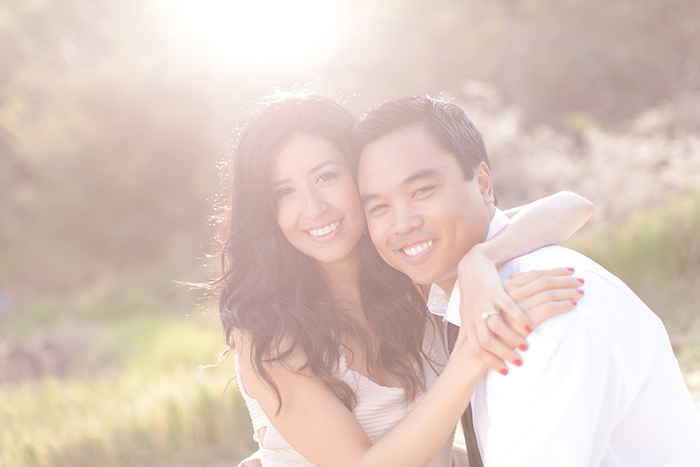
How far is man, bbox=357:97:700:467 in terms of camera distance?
1.51 meters

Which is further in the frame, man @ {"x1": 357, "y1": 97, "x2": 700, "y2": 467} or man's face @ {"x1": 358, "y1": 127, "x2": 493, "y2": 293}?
man's face @ {"x1": 358, "y1": 127, "x2": 493, "y2": 293}

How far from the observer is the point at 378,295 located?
3.08 m

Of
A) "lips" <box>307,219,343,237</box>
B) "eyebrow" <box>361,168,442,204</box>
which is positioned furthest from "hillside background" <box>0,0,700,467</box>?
"eyebrow" <box>361,168,442,204</box>

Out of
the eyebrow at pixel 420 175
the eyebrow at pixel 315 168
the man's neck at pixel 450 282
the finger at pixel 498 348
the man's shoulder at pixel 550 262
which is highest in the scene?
the eyebrow at pixel 315 168

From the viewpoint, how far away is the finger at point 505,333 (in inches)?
63.5

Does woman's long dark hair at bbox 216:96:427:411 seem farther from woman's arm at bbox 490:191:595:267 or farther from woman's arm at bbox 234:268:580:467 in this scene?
woman's arm at bbox 490:191:595:267

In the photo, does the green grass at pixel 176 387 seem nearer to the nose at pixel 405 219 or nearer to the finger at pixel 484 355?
the nose at pixel 405 219

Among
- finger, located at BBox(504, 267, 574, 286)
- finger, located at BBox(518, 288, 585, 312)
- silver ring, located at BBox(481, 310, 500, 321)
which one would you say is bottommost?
finger, located at BBox(518, 288, 585, 312)

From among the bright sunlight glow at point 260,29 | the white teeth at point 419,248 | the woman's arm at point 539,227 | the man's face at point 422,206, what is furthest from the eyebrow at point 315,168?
the bright sunlight glow at point 260,29

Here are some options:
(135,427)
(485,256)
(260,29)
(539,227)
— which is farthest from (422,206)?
(260,29)

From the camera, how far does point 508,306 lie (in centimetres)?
164

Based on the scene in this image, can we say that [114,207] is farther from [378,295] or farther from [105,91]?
[378,295]

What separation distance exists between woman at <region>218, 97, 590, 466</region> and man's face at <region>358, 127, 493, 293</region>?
0.25m

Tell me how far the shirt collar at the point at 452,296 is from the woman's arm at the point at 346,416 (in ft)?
1.09
